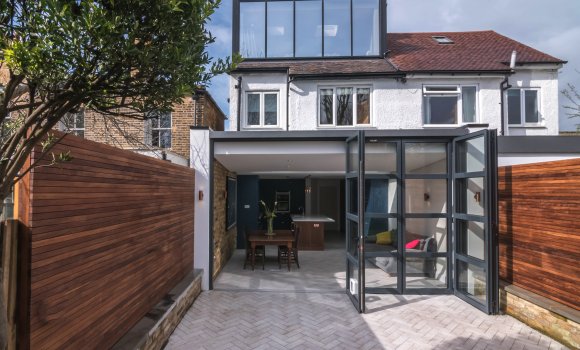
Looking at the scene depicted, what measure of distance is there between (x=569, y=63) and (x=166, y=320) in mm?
12073

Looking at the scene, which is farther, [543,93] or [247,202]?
[247,202]

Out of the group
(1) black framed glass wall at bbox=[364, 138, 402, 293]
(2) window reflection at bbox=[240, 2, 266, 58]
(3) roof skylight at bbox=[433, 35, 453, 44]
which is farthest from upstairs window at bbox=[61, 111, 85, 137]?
(3) roof skylight at bbox=[433, 35, 453, 44]

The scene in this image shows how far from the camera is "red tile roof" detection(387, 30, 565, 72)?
8.88m

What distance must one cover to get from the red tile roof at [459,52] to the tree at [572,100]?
211 centimetres

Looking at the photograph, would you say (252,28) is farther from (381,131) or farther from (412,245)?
(412,245)

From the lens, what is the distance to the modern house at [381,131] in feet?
18.6

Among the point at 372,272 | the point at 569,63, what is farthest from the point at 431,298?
the point at 569,63

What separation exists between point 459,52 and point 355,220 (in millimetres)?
7669

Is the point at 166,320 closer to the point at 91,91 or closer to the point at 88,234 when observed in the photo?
the point at 88,234

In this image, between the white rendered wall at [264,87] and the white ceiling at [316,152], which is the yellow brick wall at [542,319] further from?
the white rendered wall at [264,87]

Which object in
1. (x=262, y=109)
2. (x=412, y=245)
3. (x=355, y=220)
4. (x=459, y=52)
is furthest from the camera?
(x=459, y=52)

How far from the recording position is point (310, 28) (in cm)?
970

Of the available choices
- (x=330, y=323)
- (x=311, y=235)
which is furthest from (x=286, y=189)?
(x=330, y=323)

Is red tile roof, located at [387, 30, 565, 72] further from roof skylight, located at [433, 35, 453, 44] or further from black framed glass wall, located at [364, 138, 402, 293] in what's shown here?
black framed glass wall, located at [364, 138, 402, 293]
